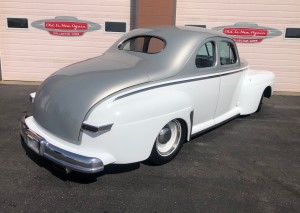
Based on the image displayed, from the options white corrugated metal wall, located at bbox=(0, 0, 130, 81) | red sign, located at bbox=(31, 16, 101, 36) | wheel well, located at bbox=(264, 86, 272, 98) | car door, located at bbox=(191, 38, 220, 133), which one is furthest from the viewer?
red sign, located at bbox=(31, 16, 101, 36)

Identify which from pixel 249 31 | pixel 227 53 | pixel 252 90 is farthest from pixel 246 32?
pixel 227 53

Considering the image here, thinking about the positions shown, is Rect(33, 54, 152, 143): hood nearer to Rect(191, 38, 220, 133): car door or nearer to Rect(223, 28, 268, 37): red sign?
Rect(191, 38, 220, 133): car door

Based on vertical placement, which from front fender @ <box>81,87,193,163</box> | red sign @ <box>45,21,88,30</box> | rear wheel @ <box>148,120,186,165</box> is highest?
red sign @ <box>45,21,88,30</box>

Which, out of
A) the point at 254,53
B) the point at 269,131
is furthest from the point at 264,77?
the point at 254,53

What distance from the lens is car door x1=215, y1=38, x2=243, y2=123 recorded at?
4.99 meters

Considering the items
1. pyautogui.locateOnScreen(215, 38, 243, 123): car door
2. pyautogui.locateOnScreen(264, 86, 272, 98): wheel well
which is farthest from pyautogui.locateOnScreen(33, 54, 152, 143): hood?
pyautogui.locateOnScreen(264, 86, 272, 98): wheel well

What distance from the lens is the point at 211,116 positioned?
494 cm

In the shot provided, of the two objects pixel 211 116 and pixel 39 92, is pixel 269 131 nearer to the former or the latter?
pixel 211 116

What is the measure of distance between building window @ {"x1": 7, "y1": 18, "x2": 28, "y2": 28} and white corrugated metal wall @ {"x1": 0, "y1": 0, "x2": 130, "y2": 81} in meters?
0.09

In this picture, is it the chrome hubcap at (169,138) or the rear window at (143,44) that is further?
the rear window at (143,44)

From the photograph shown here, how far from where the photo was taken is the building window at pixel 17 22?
870 cm

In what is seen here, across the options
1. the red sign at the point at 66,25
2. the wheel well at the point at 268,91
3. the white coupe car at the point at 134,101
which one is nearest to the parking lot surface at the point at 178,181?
the white coupe car at the point at 134,101

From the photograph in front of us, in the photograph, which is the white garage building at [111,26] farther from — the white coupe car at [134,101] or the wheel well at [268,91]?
the white coupe car at [134,101]

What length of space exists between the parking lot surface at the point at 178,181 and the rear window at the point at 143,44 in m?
1.58
